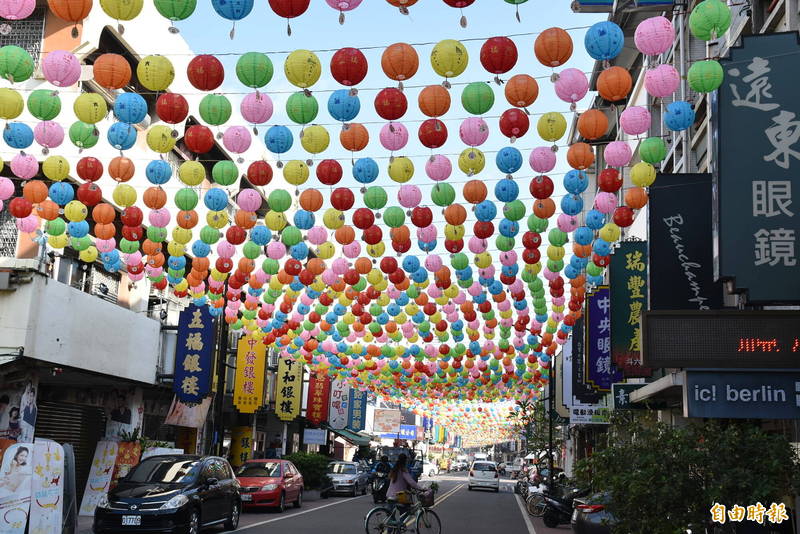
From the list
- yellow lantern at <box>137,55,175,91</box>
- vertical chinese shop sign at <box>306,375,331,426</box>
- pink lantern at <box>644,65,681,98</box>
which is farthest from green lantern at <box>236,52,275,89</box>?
vertical chinese shop sign at <box>306,375,331,426</box>

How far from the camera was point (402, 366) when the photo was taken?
40781 mm

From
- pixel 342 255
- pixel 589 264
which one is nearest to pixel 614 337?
pixel 589 264

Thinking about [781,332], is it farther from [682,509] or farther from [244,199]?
[244,199]

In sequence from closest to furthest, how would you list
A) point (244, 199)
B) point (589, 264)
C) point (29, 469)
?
point (29, 469)
point (244, 199)
point (589, 264)

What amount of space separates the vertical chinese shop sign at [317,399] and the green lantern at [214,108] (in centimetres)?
3652

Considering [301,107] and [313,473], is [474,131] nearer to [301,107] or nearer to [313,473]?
[301,107]

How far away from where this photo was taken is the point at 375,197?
17.1 meters

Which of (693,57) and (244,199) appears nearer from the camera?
(244,199)

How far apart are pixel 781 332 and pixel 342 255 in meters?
15.1

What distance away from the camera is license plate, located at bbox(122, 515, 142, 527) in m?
15.7

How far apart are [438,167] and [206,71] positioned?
4.99 m

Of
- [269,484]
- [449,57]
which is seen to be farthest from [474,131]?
[269,484]

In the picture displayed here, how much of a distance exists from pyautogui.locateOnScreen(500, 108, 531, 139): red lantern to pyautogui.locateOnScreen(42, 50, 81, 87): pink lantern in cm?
706

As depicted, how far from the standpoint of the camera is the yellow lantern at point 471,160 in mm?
15641
